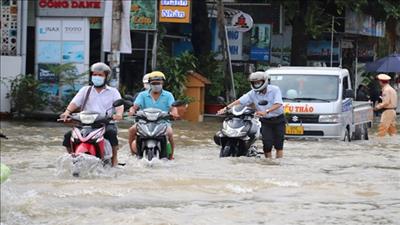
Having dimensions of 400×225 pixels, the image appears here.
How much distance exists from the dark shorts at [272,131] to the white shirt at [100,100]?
3168 mm

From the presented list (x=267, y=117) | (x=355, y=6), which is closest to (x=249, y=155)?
(x=267, y=117)

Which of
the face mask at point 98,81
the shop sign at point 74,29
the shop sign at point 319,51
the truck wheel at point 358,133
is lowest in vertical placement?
the truck wheel at point 358,133

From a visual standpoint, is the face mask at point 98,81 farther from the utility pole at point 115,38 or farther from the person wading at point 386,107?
the person wading at point 386,107

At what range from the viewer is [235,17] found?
27.9 meters

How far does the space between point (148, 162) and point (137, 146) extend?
30cm

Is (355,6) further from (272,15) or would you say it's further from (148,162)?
(148,162)

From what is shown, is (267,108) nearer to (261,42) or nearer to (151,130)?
(151,130)

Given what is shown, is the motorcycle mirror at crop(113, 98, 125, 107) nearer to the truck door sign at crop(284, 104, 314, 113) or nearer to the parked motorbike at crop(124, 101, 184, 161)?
the parked motorbike at crop(124, 101, 184, 161)

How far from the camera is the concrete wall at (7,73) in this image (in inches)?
888

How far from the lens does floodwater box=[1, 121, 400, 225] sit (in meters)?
8.27

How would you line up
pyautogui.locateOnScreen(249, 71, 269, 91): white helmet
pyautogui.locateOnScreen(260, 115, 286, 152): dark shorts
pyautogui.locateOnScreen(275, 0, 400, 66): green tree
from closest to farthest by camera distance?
pyautogui.locateOnScreen(249, 71, 269, 91): white helmet → pyautogui.locateOnScreen(260, 115, 286, 152): dark shorts → pyautogui.locateOnScreen(275, 0, 400, 66): green tree

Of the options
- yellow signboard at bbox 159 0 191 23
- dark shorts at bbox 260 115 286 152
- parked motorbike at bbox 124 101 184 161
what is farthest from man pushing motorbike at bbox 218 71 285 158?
yellow signboard at bbox 159 0 191 23

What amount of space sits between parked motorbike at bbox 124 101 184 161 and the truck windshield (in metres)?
6.79

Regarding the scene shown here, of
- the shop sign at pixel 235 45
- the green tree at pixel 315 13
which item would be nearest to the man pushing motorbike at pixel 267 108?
the green tree at pixel 315 13
